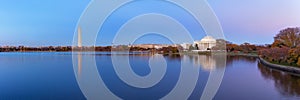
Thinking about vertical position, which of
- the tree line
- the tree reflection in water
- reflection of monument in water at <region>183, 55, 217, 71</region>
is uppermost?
the tree line

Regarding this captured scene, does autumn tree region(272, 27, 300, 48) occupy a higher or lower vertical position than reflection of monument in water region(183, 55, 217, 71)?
higher

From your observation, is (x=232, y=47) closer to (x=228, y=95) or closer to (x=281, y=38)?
(x=281, y=38)

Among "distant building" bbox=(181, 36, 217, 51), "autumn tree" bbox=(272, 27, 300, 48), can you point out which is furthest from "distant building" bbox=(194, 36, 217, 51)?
"autumn tree" bbox=(272, 27, 300, 48)

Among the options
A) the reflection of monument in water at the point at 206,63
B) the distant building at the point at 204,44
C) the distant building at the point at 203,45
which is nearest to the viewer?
the reflection of monument in water at the point at 206,63

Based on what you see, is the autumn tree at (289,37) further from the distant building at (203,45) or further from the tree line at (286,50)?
the distant building at (203,45)

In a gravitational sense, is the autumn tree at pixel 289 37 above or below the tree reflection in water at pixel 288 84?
above

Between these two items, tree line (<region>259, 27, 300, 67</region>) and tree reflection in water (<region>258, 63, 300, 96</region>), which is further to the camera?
tree line (<region>259, 27, 300, 67</region>)

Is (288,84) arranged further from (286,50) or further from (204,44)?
(204,44)

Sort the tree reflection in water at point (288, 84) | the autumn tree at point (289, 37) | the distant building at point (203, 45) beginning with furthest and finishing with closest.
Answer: the distant building at point (203, 45)
the autumn tree at point (289, 37)
the tree reflection in water at point (288, 84)

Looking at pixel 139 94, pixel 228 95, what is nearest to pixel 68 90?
pixel 139 94

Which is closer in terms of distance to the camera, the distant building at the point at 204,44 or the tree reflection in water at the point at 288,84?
the tree reflection in water at the point at 288,84

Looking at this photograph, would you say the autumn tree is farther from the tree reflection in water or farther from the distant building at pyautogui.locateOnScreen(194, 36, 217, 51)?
the distant building at pyautogui.locateOnScreen(194, 36, 217, 51)

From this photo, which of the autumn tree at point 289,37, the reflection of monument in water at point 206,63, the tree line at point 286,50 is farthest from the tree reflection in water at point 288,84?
the autumn tree at point 289,37

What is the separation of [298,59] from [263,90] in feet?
16.1
